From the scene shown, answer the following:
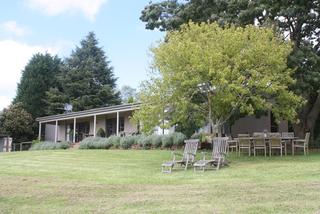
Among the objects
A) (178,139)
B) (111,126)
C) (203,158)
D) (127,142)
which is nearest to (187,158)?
(203,158)

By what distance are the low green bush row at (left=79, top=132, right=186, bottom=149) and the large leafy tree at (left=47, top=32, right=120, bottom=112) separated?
16.2 metres

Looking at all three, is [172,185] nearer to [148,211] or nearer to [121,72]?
[148,211]

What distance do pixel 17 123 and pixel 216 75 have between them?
29519 millimetres

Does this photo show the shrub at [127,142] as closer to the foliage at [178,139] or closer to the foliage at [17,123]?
the foliage at [178,139]

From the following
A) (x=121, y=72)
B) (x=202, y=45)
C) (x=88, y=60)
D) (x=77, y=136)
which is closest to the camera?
(x=202, y=45)

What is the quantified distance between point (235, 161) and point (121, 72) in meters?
36.1

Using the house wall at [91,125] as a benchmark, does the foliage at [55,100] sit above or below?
above

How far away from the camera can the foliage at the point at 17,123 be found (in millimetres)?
39031

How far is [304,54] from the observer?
18344 mm

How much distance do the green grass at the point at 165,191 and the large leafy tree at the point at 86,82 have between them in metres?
31.0

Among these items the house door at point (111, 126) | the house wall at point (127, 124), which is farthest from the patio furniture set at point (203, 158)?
the house door at point (111, 126)

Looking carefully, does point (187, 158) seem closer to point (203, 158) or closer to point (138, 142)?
point (203, 158)

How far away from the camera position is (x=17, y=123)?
39.6m

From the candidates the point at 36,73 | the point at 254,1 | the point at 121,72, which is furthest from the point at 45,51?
the point at 254,1
